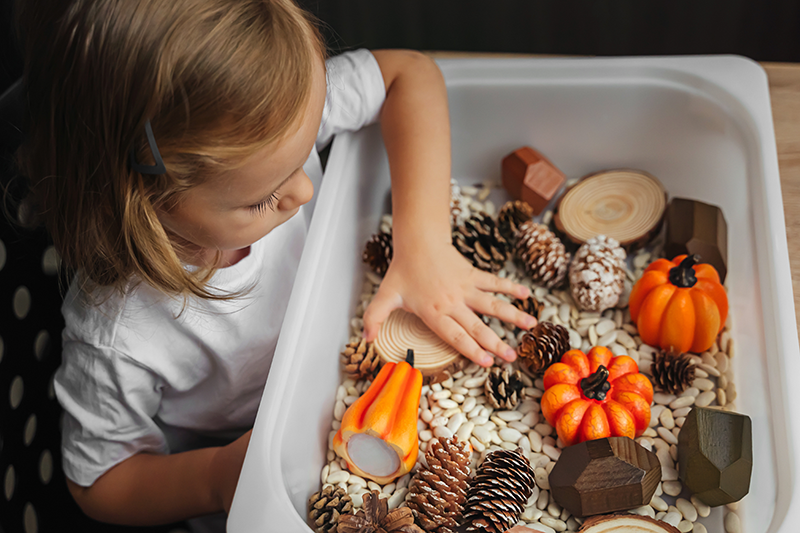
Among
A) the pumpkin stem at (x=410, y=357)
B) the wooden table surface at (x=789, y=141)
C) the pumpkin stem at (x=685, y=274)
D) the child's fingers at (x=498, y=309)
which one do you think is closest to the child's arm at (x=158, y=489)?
the pumpkin stem at (x=410, y=357)

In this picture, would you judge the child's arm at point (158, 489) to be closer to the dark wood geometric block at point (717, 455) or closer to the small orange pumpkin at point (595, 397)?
the small orange pumpkin at point (595, 397)

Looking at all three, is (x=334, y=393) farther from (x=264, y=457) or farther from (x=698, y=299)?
(x=698, y=299)

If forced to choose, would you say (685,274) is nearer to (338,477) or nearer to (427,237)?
(427,237)

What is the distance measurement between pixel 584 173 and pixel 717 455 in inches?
19.7

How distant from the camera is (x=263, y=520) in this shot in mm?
534

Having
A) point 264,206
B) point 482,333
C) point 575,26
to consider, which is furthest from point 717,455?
point 575,26

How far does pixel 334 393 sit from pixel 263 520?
0.25 meters

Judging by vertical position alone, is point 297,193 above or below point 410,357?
above

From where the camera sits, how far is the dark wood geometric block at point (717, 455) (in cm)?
59

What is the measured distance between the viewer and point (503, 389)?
720mm

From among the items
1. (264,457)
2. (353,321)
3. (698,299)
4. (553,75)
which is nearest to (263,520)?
(264,457)

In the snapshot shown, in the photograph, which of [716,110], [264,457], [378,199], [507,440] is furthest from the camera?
[378,199]

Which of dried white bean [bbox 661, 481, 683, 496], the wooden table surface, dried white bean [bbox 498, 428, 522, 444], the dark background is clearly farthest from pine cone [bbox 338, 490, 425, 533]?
the dark background

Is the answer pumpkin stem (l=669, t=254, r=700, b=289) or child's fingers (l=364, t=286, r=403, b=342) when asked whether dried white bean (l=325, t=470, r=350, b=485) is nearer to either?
child's fingers (l=364, t=286, r=403, b=342)
